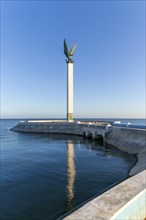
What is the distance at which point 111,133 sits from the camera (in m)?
41.9

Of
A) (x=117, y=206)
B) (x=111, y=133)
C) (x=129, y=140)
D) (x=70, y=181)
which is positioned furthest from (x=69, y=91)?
(x=117, y=206)

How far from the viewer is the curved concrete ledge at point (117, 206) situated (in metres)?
5.12

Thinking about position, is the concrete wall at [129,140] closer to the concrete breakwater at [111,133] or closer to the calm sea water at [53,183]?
the concrete breakwater at [111,133]

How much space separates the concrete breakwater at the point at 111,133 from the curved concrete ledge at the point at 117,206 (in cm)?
1207

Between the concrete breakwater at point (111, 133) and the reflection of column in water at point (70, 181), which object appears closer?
the reflection of column in water at point (70, 181)

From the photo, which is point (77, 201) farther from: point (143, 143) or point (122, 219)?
point (143, 143)

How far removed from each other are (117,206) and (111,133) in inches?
1460

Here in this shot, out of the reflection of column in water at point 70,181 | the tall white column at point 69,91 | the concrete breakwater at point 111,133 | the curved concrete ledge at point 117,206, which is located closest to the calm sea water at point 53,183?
the reflection of column in water at point 70,181

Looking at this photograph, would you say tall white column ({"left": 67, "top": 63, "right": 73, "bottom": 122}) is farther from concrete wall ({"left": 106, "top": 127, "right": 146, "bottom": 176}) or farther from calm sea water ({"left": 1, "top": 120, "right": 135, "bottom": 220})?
calm sea water ({"left": 1, "top": 120, "right": 135, "bottom": 220})

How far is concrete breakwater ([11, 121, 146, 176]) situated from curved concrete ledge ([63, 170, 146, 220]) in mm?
12069

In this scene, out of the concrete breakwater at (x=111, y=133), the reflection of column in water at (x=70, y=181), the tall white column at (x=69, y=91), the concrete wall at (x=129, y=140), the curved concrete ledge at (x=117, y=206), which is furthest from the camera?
the tall white column at (x=69, y=91)

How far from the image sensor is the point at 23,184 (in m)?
17.1

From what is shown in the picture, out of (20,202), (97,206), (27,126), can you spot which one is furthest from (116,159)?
(27,126)

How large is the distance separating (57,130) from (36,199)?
165 ft
